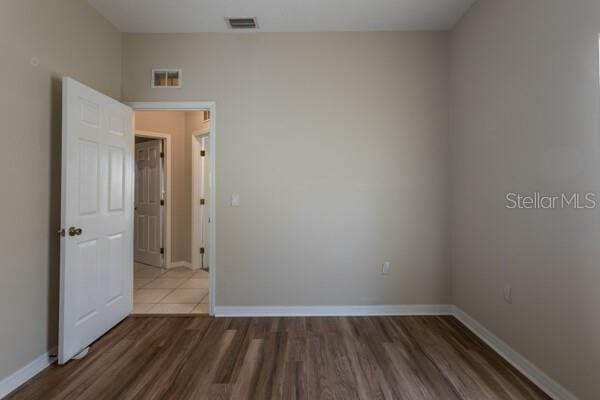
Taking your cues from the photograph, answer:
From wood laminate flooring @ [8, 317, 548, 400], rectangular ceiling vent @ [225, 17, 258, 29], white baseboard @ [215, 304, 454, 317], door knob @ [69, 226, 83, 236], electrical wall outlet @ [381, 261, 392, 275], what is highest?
rectangular ceiling vent @ [225, 17, 258, 29]

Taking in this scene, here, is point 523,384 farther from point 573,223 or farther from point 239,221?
point 239,221

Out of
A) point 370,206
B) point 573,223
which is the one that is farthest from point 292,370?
point 573,223

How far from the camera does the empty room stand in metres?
1.77

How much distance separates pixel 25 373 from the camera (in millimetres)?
1892

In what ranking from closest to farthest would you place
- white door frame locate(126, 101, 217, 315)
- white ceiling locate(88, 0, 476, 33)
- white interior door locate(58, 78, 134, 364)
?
white interior door locate(58, 78, 134, 364)
white ceiling locate(88, 0, 476, 33)
white door frame locate(126, 101, 217, 315)

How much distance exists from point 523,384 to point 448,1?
291 cm

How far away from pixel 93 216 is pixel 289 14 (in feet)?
7.82

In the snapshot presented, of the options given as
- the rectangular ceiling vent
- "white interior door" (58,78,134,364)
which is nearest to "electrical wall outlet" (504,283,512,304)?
the rectangular ceiling vent

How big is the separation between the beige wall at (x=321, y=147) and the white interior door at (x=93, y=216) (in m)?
0.81

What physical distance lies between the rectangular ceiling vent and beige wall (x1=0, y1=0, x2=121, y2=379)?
3.94 feet

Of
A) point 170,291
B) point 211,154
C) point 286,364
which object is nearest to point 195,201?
point 170,291

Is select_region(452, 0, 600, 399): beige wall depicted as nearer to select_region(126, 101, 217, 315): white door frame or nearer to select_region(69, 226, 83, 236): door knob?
select_region(126, 101, 217, 315): white door frame

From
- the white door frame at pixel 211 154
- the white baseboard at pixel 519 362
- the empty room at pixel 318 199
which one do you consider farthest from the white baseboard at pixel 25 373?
the white baseboard at pixel 519 362

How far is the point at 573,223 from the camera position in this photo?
165 centimetres
